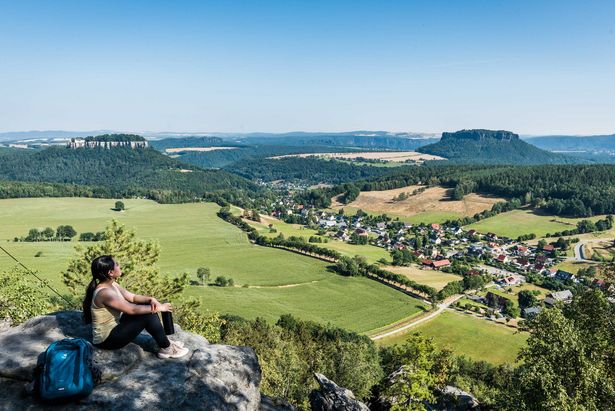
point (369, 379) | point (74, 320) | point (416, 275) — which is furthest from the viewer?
point (416, 275)

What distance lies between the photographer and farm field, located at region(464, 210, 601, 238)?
476 feet

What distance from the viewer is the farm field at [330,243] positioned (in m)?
115

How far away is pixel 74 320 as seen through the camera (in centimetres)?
1214

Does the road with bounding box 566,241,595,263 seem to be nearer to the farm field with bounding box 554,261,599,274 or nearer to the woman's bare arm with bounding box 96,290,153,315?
the farm field with bounding box 554,261,599,274

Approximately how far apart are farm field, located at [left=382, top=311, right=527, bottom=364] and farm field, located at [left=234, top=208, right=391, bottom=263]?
37.5m

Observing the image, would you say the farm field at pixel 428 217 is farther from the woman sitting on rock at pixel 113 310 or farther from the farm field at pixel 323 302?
the woman sitting on rock at pixel 113 310

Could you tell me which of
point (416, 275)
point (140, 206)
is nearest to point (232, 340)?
point (416, 275)

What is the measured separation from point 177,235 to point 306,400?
334 feet

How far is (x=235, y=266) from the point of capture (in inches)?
3708

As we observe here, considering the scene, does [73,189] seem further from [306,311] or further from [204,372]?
[204,372]

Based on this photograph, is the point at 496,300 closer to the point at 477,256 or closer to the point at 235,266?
the point at 477,256

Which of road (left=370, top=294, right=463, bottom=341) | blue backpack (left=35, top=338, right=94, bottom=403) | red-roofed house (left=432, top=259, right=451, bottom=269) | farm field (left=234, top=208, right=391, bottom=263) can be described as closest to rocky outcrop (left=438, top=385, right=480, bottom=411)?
blue backpack (left=35, top=338, right=94, bottom=403)

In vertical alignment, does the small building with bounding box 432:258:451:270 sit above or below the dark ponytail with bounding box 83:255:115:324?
below

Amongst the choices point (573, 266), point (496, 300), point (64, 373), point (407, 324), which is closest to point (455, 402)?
point (64, 373)
